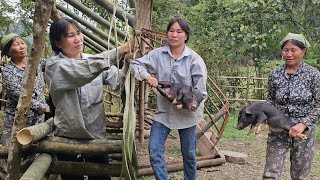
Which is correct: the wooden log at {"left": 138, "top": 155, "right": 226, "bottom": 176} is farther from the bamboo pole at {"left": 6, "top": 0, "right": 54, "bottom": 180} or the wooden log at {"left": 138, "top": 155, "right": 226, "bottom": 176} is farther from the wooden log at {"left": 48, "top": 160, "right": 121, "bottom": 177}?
the bamboo pole at {"left": 6, "top": 0, "right": 54, "bottom": 180}

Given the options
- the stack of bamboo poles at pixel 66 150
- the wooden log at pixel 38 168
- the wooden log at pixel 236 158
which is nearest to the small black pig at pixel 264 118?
the stack of bamboo poles at pixel 66 150

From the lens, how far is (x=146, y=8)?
19.4ft

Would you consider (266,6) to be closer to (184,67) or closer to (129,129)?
(184,67)

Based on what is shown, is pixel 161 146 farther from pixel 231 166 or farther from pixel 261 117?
pixel 231 166

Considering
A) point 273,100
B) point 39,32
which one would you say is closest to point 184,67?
point 273,100

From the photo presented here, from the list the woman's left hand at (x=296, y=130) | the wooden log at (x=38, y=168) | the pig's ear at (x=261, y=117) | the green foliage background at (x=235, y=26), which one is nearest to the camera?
the wooden log at (x=38, y=168)

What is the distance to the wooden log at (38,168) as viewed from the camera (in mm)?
2466

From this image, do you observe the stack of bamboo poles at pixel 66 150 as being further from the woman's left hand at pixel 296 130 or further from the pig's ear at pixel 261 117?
the woman's left hand at pixel 296 130

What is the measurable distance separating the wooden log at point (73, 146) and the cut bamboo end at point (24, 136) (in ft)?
0.88

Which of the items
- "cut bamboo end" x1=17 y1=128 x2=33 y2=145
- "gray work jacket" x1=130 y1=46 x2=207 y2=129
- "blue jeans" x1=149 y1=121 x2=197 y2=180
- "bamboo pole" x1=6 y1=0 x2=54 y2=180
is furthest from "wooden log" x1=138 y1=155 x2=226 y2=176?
"cut bamboo end" x1=17 y1=128 x2=33 y2=145

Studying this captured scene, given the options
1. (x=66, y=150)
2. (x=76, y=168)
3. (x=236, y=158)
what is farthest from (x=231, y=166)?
(x=66, y=150)

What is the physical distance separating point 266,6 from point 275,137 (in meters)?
3.68

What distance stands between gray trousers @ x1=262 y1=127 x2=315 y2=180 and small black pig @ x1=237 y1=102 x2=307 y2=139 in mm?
133

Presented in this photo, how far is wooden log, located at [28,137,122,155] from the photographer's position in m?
3.00
